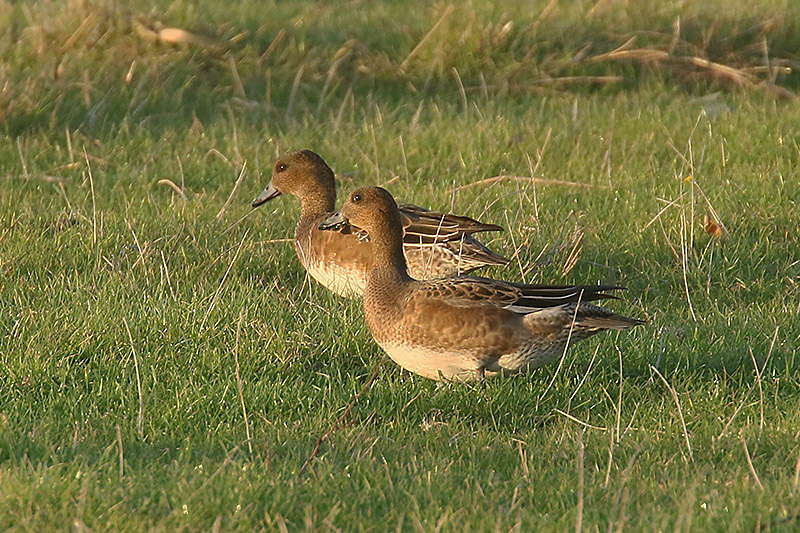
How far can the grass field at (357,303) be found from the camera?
397 cm

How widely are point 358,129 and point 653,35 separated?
353cm

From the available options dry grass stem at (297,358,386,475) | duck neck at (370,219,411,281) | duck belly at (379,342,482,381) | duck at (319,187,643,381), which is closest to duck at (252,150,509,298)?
duck neck at (370,219,411,281)

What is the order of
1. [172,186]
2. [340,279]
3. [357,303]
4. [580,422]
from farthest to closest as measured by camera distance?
[172,186]
[340,279]
[357,303]
[580,422]

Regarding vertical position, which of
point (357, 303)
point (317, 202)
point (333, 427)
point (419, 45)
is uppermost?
point (419, 45)

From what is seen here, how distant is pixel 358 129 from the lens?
387 inches

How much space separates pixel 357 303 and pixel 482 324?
1.42 meters

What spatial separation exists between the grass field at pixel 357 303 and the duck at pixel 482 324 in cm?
15

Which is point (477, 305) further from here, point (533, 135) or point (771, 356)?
point (533, 135)

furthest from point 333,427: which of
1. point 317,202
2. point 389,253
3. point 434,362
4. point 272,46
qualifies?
point 272,46

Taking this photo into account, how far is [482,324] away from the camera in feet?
16.3

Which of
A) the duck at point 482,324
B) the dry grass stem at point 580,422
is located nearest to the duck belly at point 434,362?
the duck at point 482,324

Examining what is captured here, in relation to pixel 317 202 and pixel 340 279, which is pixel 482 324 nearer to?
pixel 340 279

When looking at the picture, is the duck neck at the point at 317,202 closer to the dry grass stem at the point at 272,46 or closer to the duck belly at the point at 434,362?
the duck belly at the point at 434,362

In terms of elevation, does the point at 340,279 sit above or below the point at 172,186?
above
